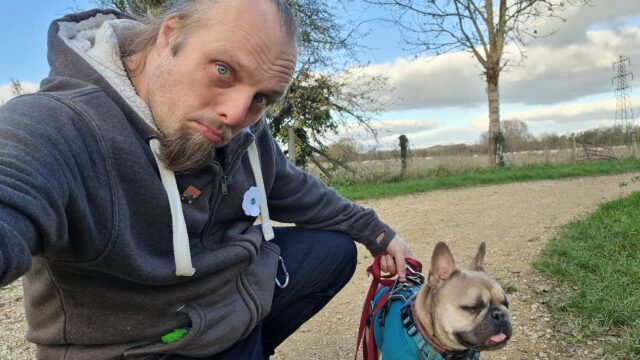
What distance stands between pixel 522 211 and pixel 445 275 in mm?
4770

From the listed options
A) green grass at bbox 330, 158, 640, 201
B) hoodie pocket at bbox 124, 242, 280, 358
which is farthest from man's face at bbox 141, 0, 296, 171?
green grass at bbox 330, 158, 640, 201

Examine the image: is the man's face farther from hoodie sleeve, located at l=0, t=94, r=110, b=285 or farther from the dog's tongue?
the dog's tongue

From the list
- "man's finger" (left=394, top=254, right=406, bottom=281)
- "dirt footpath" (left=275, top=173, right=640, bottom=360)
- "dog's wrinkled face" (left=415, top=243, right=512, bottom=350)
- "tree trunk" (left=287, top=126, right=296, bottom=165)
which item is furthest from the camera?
"tree trunk" (left=287, top=126, right=296, bottom=165)

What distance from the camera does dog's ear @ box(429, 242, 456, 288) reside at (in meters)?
2.60

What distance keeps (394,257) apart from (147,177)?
4.80 ft

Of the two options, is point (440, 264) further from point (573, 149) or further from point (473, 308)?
point (573, 149)

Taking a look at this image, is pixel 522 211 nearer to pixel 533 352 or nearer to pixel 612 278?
pixel 612 278

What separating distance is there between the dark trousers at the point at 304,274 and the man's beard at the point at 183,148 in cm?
91

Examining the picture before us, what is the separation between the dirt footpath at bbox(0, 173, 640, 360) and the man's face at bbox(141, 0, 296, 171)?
2209 millimetres

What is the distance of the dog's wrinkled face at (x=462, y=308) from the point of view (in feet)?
7.89

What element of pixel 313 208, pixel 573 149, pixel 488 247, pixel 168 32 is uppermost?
pixel 168 32

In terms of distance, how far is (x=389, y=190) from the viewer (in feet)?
34.3

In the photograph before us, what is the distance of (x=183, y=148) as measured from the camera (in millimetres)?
1441

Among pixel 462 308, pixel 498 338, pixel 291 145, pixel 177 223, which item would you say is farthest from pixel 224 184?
pixel 291 145
